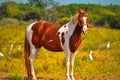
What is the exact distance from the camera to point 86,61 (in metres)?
13.1

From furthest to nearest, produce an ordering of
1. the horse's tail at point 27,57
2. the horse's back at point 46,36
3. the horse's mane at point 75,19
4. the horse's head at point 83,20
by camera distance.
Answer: the horse's tail at point 27,57 → the horse's back at point 46,36 → the horse's mane at point 75,19 → the horse's head at point 83,20

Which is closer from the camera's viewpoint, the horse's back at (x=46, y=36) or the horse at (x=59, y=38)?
the horse at (x=59, y=38)

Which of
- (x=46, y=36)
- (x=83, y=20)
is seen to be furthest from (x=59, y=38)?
(x=83, y=20)

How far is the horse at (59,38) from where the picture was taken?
8719 millimetres

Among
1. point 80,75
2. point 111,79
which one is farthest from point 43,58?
point 111,79

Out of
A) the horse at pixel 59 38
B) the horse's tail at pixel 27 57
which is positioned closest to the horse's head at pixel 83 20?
the horse at pixel 59 38

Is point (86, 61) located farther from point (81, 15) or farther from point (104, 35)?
point (104, 35)

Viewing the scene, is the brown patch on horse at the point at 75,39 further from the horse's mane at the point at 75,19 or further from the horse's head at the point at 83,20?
the horse's head at the point at 83,20

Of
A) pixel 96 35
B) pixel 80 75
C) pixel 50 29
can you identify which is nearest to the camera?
pixel 50 29

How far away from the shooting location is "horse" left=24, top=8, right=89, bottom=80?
8719 mm

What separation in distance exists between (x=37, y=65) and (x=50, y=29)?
2857mm

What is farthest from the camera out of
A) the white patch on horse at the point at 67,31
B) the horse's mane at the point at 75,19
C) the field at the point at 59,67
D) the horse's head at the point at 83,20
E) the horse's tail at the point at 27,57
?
the field at the point at 59,67

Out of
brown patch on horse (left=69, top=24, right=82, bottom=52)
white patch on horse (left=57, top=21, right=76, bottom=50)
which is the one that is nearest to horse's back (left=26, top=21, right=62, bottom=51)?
white patch on horse (left=57, top=21, right=76, bottom=50)

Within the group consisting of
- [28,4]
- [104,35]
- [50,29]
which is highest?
[50,29]
